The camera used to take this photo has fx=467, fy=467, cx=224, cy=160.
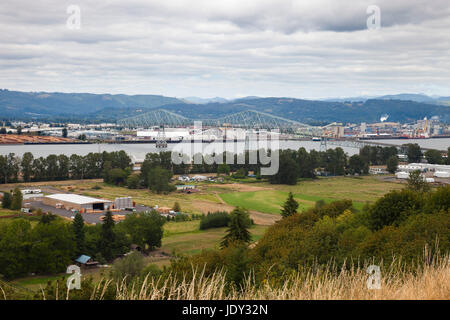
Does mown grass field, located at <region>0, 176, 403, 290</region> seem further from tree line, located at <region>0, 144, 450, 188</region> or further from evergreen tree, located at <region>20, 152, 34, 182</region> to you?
evergreen tree, located at <region>20, 152, 34, 182</region>

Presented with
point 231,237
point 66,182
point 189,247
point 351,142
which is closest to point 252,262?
point 231,237

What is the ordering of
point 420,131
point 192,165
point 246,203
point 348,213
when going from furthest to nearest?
point 420,131 → point 192,165 → point 246,203 → point 348,213

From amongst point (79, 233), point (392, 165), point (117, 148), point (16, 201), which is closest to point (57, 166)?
point (16, 201)

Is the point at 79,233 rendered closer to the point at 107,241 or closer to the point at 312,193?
the point at 107,241

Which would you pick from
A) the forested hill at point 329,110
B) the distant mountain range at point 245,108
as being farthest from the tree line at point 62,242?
the forested hill at point 329,110

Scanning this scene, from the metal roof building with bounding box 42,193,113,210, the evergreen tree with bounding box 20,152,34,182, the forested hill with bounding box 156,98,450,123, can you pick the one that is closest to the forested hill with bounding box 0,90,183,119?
the forested hill with bounding box 156,98,450,123

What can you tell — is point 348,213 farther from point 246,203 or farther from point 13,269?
point 246,203
